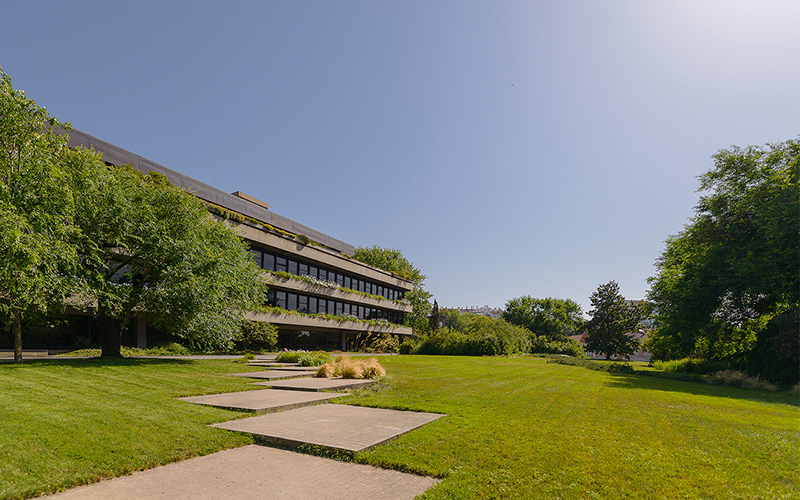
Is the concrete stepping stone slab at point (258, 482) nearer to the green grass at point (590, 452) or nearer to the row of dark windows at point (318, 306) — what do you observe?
the green grass at point (590, 452)

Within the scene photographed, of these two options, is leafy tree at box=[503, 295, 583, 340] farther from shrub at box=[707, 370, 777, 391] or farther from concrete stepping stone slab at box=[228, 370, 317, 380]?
A: concrete stepping stone slab at box=[228, 370, 317, 380]

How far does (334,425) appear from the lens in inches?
254

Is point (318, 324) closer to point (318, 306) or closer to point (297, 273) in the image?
point (318, 306)

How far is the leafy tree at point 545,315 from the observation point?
90188mm

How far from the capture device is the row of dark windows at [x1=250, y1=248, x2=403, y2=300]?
35000 millimetres

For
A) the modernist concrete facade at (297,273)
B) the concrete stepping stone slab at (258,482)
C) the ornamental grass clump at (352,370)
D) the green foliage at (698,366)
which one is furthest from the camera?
the modernist concrete facade at (297,273)

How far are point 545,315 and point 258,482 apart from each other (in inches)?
3783

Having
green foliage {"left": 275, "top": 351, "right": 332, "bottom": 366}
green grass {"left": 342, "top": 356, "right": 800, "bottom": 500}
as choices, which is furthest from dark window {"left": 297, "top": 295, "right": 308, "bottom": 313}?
green grass {"left": 342, "top": 356, "right": 800, "bottom": 500}

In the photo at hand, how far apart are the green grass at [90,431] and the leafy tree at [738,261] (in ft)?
85.7

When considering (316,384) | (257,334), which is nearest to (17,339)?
(316,384)

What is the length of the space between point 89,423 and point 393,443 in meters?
4.13

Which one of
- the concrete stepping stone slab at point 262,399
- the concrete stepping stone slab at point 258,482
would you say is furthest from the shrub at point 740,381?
the concrete stepping stone slab at point 258,482

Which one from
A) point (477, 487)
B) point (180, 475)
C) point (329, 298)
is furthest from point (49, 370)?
point (329, 298)

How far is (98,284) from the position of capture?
1523 cm
